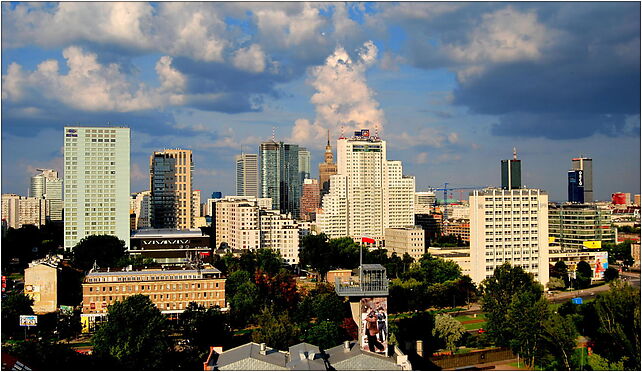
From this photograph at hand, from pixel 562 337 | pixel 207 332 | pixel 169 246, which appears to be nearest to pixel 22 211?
pixel 169 246

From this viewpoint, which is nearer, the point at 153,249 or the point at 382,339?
the point at 382,339

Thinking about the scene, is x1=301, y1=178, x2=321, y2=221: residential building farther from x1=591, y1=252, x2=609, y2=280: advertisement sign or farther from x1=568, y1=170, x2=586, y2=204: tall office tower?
x1=591, y1=252, x2=609, y2=280: advertisement sign

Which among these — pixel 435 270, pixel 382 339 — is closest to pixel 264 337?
pixel 382 339

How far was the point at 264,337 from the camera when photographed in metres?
29.6

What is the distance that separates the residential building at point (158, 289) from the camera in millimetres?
41094

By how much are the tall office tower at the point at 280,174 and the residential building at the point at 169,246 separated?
292 ft

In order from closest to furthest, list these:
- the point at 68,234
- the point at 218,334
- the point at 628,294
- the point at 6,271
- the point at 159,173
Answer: the point at 628,294 → the point at 218,334 → the point at 6,271 → the point at 68,234 → the point at 159,173

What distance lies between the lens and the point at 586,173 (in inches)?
5094

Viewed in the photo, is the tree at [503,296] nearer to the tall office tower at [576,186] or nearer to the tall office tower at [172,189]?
the tall office tower at [172,189]

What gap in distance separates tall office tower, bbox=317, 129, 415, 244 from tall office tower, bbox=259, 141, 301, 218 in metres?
75.0

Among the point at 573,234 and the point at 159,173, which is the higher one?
the point at 159,173

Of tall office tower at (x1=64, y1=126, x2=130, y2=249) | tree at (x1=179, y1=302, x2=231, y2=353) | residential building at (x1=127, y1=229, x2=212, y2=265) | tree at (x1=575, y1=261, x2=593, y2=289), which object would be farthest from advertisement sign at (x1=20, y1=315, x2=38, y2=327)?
tree at (x1=575, y1=261, x2=593, y2=289)

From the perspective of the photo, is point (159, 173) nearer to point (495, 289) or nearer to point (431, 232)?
point (431, 232)

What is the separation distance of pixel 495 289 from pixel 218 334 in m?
17.5
